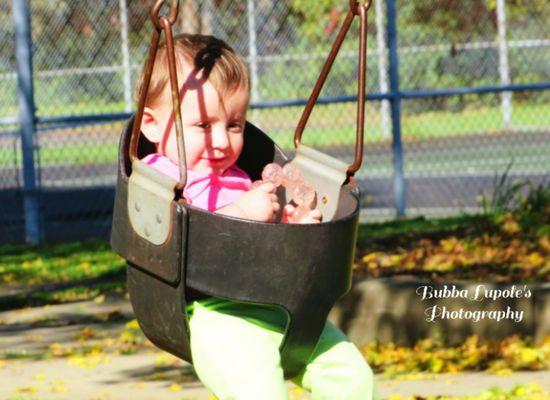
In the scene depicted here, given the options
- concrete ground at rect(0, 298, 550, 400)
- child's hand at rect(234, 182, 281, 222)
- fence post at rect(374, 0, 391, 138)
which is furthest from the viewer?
fence post at rect(374, 0, 391, 138)

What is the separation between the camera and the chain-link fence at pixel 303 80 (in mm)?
10320

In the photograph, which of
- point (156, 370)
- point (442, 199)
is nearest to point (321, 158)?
point (156, 370)

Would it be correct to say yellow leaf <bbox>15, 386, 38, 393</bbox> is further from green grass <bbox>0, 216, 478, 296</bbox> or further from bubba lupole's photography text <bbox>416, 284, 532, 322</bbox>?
green grass <bbox>0, 216, 478, 296</bbox>

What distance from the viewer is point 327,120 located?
1127cm

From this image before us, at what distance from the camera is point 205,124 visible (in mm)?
3203

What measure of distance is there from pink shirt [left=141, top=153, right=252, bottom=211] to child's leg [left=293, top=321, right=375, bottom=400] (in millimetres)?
468

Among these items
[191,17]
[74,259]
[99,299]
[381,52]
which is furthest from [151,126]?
[381,52]

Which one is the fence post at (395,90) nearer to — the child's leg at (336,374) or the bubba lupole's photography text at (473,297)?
the bubba lupole's photography text at (473,297)

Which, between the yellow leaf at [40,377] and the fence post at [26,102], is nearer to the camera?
the yellow leaf at [40,377]

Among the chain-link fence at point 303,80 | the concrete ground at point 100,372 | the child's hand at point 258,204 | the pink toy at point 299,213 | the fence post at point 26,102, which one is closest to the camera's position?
the child's hand at point 258,204

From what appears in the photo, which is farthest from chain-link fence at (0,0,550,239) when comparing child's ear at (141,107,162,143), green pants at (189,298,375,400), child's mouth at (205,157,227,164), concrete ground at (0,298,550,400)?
green pants at (189,298,375,400)

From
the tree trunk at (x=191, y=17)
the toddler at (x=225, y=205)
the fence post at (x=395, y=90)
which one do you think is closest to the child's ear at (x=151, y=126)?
the toddler at (x=225, y=205)

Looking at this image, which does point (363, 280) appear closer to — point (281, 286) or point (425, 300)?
point (425, 300)

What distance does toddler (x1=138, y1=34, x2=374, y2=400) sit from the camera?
9.84 feet
